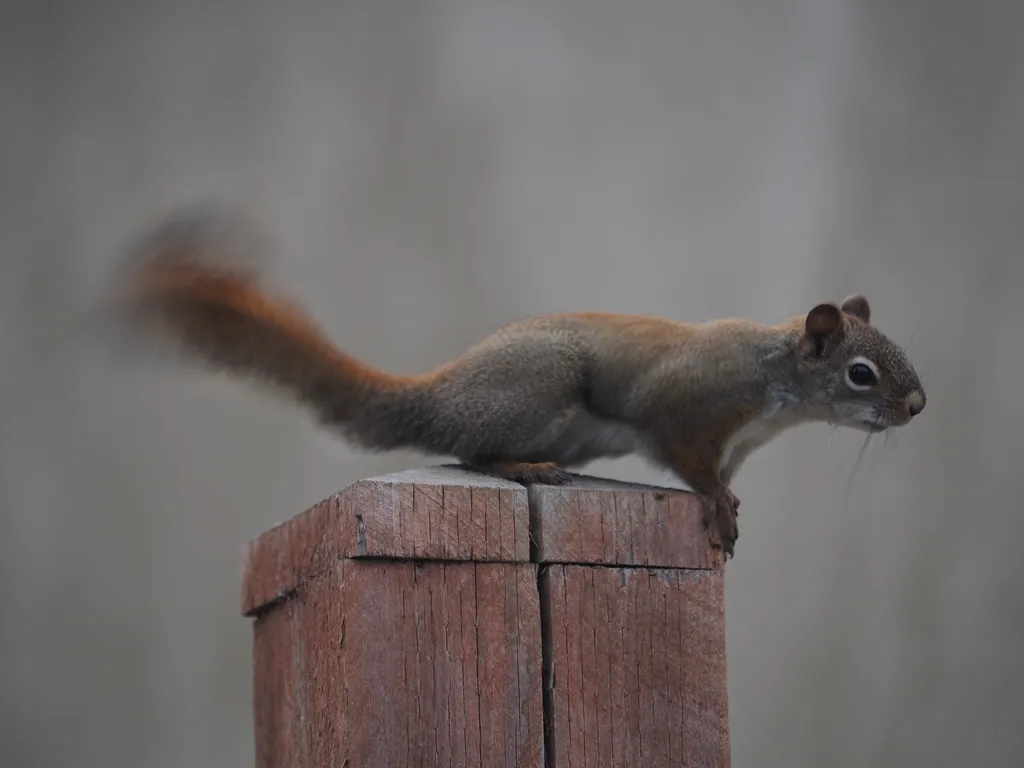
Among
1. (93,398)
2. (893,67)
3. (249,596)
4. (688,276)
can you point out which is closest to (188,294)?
(249,596)

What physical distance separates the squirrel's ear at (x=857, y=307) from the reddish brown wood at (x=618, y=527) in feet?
1.45

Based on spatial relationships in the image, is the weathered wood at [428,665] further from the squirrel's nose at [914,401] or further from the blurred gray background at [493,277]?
the blurred gray background at [493,277]

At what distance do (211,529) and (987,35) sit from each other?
198cm

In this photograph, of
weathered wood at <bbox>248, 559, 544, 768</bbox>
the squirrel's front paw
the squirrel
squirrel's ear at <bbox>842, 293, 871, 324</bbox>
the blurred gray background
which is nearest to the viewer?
weathered wood at <bbox>248, 559, 544, 768</bbox>

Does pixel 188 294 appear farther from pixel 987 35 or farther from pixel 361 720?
Answer: pixel 987 35

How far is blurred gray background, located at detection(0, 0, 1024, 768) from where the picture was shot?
101 inches

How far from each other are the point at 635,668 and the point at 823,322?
0.47 metres

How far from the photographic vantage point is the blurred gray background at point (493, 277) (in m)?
2.55

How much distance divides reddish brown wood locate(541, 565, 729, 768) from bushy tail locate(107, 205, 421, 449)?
1.08 feet

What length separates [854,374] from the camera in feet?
4.61

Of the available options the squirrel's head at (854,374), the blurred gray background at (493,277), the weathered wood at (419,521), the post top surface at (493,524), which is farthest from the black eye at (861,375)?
the blurred gray background at (493,277)

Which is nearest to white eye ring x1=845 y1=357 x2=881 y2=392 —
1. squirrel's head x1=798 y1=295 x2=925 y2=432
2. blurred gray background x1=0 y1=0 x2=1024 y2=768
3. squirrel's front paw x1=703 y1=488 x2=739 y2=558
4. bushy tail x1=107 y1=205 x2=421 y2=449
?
squirrel's head x1=798 y1=295 x2=925 y2=432

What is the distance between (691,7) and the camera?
2.78m

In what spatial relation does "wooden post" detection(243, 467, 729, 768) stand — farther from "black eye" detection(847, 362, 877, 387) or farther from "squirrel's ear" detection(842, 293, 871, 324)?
"squirrel's ear" detection(842, 293, 871, 324)
